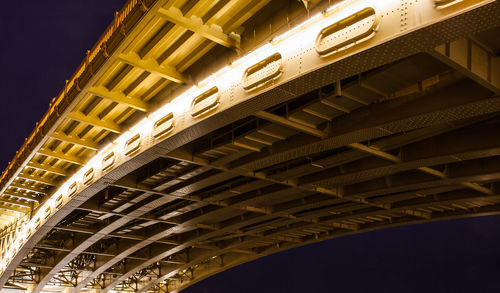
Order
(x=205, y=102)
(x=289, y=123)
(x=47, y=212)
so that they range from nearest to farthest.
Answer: (x=205, y=102)
(x=289, y=123)
(x=47, y=212)

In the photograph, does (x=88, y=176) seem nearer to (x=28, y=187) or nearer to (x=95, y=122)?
(x=95, y=122)

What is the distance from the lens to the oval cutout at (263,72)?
32.4ft

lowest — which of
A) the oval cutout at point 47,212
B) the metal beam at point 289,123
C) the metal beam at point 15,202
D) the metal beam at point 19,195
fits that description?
the oval cutout at point 47,212

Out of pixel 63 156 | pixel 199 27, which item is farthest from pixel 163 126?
pixel 63 156

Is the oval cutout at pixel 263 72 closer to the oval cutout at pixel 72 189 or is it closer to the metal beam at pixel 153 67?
the metal beam at pixel 153 67

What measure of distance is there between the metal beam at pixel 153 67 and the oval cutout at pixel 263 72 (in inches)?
96.2

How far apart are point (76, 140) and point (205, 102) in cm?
750

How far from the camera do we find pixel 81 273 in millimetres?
39625

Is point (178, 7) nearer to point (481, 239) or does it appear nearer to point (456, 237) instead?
point (481, 239)

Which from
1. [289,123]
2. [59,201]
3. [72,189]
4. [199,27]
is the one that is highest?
[199,27]

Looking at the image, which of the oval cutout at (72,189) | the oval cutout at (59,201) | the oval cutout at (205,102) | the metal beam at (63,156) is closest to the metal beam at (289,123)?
the oval cutout at (205,102)

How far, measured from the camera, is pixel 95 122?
15281 millimetres

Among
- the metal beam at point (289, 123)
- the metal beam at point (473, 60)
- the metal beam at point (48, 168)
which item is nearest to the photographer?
the metal beam at point (473, 60)

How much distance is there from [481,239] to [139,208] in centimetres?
13749
